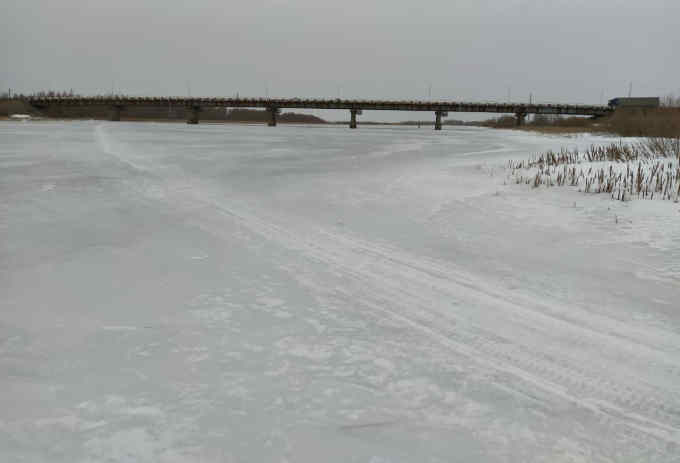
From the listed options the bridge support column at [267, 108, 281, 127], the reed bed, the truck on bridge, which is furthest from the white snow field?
the truck on bridge

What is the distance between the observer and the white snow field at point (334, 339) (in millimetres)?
2787

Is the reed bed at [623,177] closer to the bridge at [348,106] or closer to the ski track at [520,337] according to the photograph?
the ski track at [520,337]

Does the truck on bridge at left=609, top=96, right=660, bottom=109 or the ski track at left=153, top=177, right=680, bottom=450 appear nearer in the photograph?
the ski track at left=153, top=177, right=680, bottom=450

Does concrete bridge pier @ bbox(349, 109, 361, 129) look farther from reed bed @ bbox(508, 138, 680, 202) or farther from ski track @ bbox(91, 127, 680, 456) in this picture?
ski track @ bbox(91, 127, 680, 456)

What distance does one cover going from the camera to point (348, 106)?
12062 centimetres

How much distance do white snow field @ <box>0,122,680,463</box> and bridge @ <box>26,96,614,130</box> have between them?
111761mm

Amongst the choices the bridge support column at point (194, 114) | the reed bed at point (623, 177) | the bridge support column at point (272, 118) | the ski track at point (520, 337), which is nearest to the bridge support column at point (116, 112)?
the bridge support column at point (194, 114)

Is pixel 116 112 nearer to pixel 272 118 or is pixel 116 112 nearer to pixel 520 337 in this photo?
pixel 272 118

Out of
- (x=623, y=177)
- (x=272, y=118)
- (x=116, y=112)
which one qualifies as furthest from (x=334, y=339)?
(x=116, y=112)

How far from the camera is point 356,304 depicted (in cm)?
481

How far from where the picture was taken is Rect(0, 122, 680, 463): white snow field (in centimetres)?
279

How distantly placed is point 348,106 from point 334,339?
120 meters

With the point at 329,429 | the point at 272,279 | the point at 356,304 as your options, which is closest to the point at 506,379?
the point at 329,429

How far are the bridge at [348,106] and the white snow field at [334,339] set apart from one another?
111761 millimetres
